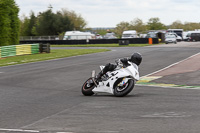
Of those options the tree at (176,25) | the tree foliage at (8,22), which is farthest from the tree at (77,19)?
the tree foliage at (8,22)

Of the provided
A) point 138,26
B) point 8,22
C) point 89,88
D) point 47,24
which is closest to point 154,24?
point 138,26

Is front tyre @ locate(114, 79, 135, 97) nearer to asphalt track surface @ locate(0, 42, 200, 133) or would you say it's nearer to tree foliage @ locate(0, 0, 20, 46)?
asphalt track surface @ locate(0, 42, 200, 133)

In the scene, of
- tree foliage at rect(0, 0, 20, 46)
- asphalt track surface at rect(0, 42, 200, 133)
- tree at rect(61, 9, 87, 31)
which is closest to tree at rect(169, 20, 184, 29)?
tree at rect(61, 9, 87, 31)

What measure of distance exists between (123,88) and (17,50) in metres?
27.0

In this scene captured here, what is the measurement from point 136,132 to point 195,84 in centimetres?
768

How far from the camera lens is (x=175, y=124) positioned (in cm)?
679

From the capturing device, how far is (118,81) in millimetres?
10500

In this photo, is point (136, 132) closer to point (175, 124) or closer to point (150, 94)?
point (175, 124)

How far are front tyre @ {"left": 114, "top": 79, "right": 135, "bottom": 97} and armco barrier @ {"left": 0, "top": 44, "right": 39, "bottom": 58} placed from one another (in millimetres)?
24309

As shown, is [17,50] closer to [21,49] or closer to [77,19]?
[21,49]

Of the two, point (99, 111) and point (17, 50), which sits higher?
point (17, 50)

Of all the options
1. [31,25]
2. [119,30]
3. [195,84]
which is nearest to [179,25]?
[119,30]

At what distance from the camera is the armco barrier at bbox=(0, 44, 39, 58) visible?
3360cm

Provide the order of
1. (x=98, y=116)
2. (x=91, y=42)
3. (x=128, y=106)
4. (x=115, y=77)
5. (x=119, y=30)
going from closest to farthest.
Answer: (x=98, y=116), (x=128, y=106), (x=115, y=77), (x=91, y=42), (x=119, y=30)
